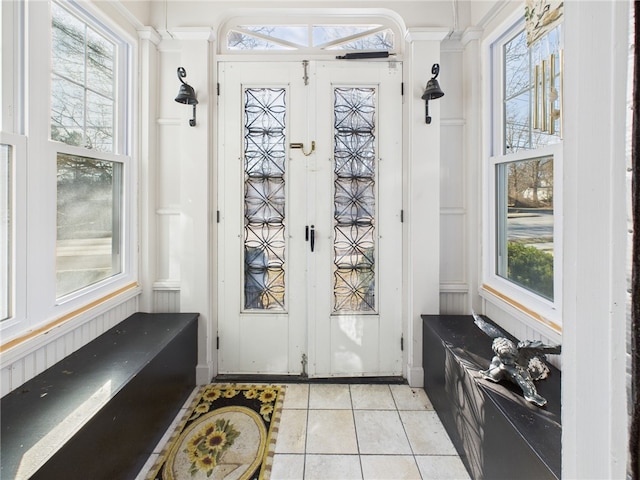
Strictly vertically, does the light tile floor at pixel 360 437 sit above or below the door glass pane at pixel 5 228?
below

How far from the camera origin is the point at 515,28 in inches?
80.2

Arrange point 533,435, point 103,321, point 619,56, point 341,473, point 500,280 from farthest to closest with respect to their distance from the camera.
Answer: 1. point 500,280
2. point 103,321
3. point 341,473
4. point 533,435
5. point 619,56

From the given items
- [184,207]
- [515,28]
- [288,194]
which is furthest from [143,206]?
[515,28]

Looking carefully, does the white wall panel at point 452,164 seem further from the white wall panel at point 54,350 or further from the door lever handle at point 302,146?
the white wall panel at point 54,350

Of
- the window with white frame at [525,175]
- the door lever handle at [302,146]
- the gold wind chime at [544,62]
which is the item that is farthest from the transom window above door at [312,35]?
the gold wind chime at [544,62]

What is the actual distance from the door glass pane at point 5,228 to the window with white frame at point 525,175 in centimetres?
238

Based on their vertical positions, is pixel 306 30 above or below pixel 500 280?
above

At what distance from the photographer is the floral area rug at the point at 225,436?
5.35 feet

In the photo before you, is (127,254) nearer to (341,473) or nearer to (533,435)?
(341,473)

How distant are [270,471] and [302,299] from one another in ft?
3.65

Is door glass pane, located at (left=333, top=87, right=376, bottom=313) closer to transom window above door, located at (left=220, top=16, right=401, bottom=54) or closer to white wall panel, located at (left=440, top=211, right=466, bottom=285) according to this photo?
transom window above door, located at (left=220, top=16, right=401, bottom=54)

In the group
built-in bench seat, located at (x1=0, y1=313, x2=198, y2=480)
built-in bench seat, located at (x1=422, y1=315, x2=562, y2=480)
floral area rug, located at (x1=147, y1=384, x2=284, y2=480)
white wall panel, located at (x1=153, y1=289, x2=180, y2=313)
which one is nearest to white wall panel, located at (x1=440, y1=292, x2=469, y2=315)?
built-in bench seat, located at (x1=422, y1=315, x2=562, y2=480)

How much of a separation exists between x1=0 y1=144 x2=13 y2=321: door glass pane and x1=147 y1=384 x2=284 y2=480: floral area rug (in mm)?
1061

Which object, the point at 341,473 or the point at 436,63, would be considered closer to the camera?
the point at 341,473
